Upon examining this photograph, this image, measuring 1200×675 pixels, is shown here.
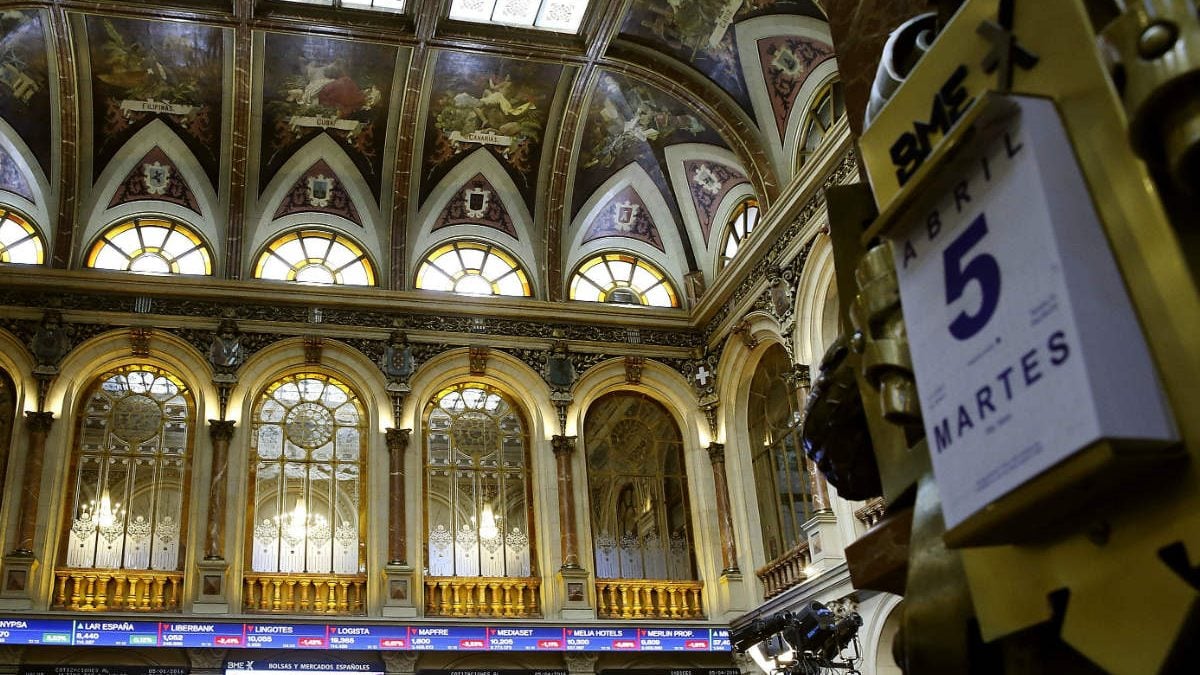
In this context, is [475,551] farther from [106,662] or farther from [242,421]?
[106,662]

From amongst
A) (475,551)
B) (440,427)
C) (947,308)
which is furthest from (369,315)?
(947,308)

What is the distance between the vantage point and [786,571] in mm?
15016

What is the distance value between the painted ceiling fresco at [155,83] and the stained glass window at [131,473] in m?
3.37

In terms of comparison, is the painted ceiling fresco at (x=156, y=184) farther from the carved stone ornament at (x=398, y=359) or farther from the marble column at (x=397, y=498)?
the marble column at (x=397, y=498)

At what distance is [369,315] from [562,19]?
5.19 m

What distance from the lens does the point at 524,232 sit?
17969mm

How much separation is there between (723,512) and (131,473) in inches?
328

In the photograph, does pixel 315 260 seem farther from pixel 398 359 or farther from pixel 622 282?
pixel 622 282

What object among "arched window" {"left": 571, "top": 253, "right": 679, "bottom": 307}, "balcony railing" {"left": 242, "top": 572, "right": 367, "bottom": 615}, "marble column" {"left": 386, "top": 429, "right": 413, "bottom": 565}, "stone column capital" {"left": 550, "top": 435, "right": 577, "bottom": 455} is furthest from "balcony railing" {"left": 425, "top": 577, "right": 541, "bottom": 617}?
"arched window" {"left": 571, "top": 253, "right": 679, "bottom": 307}

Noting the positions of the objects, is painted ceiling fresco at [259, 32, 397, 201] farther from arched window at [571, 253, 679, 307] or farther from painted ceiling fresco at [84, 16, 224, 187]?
arched window at [571, 253, 679, 307]

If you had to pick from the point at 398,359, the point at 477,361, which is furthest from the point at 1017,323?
the point at 477,361

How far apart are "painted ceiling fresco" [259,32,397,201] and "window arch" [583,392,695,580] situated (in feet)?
17.2

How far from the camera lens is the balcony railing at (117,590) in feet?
46.4

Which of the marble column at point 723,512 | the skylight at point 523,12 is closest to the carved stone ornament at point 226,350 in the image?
the skylight at point 523,12
